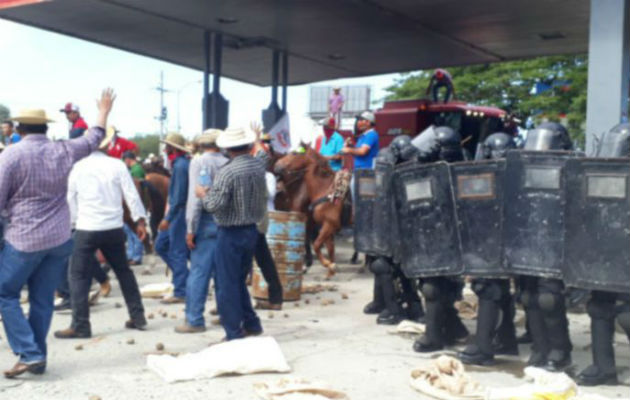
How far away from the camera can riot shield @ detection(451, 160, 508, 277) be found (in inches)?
254

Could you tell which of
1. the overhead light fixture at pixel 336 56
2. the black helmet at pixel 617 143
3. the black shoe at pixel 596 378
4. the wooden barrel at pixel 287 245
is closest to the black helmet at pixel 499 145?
the black helmet at pixel 617 143

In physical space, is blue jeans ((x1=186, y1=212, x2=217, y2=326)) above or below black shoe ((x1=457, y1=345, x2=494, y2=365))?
above

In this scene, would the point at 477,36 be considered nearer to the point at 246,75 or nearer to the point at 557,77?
the point at 246,75

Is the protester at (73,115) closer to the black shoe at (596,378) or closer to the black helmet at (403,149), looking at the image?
the black helmet at (403,149)

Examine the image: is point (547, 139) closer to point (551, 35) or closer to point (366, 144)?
point (366, 144)

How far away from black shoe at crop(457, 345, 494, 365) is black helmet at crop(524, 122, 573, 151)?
1.78 meters

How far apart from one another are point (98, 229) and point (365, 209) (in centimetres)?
287

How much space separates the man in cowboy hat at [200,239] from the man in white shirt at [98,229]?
55cm

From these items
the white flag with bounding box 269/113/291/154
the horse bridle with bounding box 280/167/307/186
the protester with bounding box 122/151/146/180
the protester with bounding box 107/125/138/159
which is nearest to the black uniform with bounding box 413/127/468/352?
the horse bridle with bounding box 280/167/307/186

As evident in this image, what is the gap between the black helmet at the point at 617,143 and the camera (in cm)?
640

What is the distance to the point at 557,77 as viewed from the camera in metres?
25.1

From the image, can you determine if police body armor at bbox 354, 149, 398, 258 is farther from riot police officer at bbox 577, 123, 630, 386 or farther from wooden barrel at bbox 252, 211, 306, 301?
riot police officer at bbox 577, 123, 630, 386

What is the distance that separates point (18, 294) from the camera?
6.17m

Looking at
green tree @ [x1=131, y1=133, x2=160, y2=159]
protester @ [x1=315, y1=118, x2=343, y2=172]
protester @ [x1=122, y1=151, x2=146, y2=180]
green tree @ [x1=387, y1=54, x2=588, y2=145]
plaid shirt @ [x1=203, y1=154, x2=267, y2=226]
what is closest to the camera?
plaid shirt @ [x1=203, y1=154, x2=267, y2=226]
